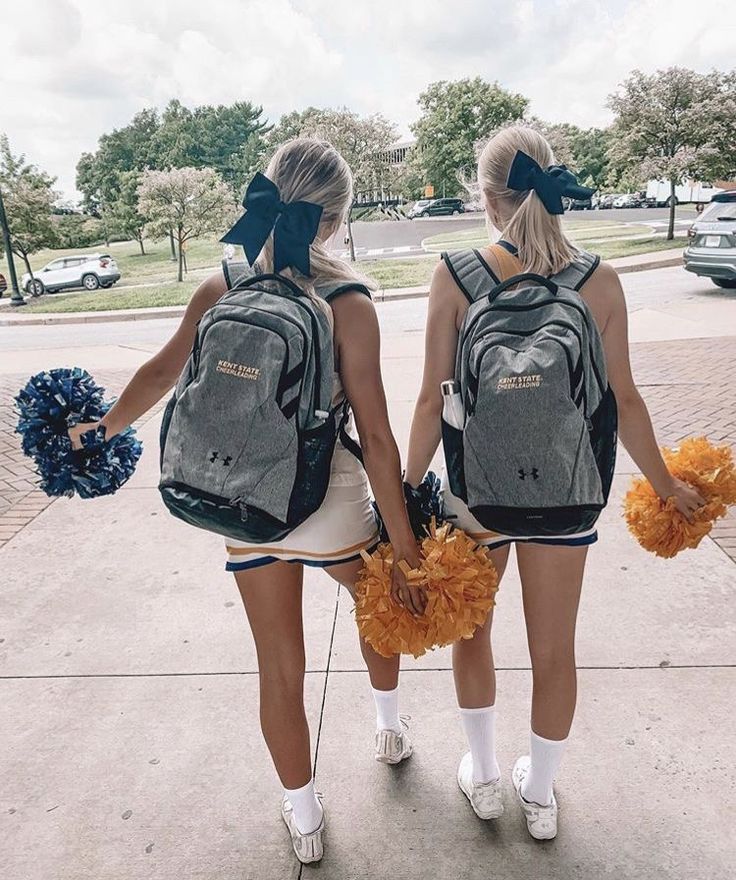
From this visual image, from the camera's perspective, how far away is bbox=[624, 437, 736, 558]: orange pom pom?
6.21 ft

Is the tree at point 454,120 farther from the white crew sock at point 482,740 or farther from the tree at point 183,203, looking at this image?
the white crew sock at point 482,740

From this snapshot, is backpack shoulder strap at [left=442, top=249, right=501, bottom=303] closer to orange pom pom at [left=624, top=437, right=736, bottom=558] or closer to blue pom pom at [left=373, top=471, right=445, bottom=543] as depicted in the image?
blue pom pom at [left=373, top=471, right=445, bottom=543]

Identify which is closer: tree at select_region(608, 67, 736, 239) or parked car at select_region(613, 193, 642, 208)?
tree at select_region(608, 67, 736, 239)

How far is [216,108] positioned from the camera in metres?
51.3

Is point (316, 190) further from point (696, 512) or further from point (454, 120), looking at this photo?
point (454, 120)

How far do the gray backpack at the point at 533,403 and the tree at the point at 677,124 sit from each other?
20.6m

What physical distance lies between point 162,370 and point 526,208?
3.25 feet

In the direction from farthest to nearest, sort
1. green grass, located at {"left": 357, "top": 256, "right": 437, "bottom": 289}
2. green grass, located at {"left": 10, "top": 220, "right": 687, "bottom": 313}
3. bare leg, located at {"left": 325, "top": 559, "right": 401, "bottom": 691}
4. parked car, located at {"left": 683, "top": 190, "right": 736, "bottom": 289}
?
green grass, located at {"left": 10, "top": 220, "right": 687, "bottom": 313} < green grass, located at {"left": 357, "top": 256, "right": 437, "bottom": 289} < parked car, located at {"left": 683, "top": 190, "right": 736, "bottom": 289} < bare leg, located at {"left": 325, "top": 559, "right": 401, "bottom": 691}

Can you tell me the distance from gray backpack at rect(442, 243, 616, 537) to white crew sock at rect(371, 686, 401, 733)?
844 millimetres

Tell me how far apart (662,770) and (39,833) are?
1.82 metres

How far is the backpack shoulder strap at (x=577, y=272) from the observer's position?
155 centimetres

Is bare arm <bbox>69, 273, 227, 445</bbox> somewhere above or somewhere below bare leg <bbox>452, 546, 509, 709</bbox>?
above

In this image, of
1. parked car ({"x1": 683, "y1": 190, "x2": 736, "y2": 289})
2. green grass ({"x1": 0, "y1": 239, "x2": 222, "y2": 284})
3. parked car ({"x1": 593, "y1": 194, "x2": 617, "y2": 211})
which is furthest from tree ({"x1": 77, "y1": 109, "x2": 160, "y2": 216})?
parked car ({"x1": 683, "y1": 190, "x2": 736, "y2": 289})

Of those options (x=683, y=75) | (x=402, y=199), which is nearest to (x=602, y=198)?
(x=402, y=199)
